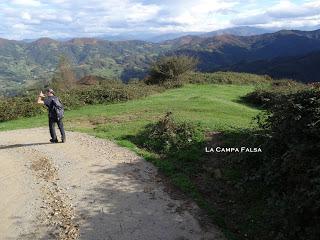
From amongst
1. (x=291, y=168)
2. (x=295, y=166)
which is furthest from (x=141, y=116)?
(x=295, y=166)

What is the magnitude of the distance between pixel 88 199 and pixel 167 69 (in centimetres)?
3314

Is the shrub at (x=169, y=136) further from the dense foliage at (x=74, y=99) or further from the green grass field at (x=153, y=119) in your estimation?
the dense foliage at (x=74, y=99)

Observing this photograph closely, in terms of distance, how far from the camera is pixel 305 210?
866 cm

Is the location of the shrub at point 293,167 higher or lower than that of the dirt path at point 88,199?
higher

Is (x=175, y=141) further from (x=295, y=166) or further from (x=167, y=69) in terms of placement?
(x=167, y=69)

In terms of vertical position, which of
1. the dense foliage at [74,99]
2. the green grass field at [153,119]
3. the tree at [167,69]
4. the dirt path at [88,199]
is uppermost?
the tree at [167,69]

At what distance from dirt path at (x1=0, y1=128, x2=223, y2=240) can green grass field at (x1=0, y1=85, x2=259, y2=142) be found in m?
3.34

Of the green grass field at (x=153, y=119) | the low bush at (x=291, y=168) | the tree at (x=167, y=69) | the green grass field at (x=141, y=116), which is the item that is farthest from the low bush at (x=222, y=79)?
the low bush at (x=291, y=168)

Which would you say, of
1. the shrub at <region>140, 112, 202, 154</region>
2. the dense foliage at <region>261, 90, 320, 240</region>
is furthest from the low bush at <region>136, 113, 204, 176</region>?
the dense foliage at <region>261, 90, 320, 240</region>

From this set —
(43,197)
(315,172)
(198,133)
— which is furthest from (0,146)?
(315,172)

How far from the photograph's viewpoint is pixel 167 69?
145 feet

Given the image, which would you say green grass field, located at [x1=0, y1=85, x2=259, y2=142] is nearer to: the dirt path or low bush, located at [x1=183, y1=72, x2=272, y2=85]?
the dirt path

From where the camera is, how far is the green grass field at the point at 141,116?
2014cm

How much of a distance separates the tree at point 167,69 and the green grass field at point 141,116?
1235cm
